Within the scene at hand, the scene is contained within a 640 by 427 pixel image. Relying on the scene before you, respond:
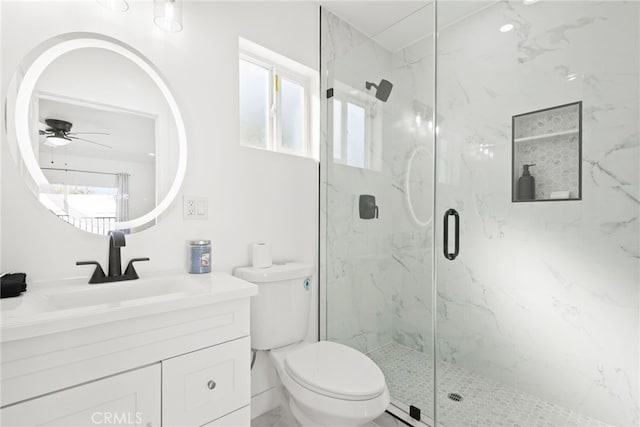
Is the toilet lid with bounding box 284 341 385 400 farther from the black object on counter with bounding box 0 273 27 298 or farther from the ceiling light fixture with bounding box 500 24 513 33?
the ceiling light fixture with bounding box 500 24 513 33

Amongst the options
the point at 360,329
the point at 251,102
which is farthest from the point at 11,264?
the point at 360,329

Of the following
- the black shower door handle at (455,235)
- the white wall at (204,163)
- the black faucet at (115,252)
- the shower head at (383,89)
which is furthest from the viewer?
the shower head at (383,89)

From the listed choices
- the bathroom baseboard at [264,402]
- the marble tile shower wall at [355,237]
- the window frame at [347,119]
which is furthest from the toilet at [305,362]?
the window frame at [347,119]

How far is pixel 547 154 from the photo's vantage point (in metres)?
1.31

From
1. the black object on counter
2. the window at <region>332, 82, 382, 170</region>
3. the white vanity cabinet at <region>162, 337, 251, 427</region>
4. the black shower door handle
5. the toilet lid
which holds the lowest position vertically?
the toilet lid

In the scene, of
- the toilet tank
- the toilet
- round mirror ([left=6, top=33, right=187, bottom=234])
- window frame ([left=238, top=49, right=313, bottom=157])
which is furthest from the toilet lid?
window frame ([left=238, top=49, right=313, bottom=157])

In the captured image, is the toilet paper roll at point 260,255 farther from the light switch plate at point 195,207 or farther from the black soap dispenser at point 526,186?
the black soap dispenser at point 526,186

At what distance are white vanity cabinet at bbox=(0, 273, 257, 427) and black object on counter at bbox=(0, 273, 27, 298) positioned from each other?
0.03 m

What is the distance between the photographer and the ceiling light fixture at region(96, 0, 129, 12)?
113cm

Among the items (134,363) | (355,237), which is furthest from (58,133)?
(355,237)

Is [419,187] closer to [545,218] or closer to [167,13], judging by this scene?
Result: [545,218]

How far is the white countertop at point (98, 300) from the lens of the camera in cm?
73

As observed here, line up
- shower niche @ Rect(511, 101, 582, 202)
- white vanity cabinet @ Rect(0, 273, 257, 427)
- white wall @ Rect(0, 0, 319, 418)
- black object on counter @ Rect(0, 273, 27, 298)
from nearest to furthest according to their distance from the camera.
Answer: white vanity cabinet @ Rect(0, 273, 257, 427), black object on counter @ Rect(0, 273, 27, 298), white wall @ Rect(0, 0, 319, 418), shower niche @ Rect(511, 101, 582, 202)

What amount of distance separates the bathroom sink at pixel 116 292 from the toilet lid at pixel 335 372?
543mm
